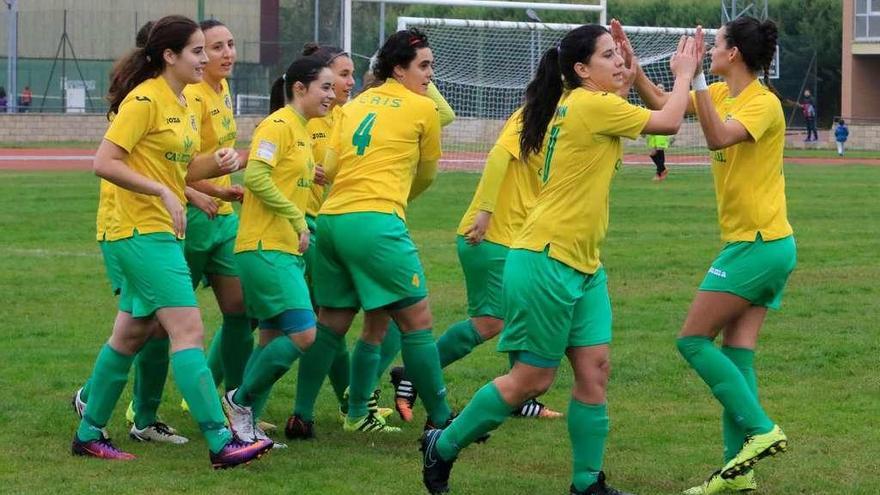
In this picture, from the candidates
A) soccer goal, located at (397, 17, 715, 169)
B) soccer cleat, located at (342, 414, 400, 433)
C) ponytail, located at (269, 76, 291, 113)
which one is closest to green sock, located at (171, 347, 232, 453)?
soccer cleat, located at (342, 414, 400, 433)

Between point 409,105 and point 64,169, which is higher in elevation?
point 409,105

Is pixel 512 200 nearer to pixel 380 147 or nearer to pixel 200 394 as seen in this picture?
pixel 380 147

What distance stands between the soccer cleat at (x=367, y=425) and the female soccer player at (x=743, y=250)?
1958mm

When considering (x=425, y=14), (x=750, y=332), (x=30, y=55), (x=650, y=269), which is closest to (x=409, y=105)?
(x=750, y=332)

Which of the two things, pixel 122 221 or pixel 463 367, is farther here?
pixel 463 367

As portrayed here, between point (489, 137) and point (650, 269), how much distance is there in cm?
1626

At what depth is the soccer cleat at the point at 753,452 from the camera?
631cm

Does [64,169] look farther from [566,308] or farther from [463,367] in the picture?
[566,308]

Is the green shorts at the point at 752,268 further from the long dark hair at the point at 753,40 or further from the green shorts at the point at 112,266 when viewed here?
the green shorts at the point at 112,266

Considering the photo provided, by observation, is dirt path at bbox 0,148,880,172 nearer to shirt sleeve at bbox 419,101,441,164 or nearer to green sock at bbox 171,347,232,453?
shirt sleeve at bbox 419,101,441,164

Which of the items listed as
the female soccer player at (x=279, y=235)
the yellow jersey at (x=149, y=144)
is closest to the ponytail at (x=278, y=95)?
the female soccer player at (x=279, y=235)

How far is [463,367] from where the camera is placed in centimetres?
959

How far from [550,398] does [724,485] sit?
8.12 ft

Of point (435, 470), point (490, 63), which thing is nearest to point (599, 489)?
point (435, 470)
